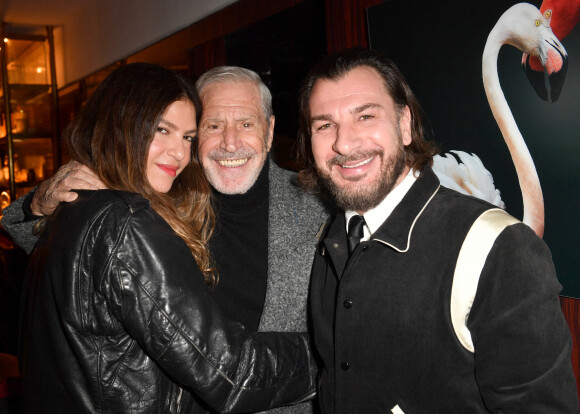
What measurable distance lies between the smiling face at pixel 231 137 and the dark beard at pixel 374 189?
614 millimetres

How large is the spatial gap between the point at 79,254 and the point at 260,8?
1.99 metres

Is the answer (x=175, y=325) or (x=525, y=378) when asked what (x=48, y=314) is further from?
(x=525, y=378)

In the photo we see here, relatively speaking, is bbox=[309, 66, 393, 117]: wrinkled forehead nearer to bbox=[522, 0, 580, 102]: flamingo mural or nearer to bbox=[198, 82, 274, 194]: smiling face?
bbox=[522, 0, 580, 102]: flamingo mural

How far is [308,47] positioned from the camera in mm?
2311

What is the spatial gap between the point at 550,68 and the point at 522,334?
2.70ft

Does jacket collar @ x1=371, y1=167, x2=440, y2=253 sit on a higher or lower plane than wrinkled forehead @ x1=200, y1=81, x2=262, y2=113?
lower

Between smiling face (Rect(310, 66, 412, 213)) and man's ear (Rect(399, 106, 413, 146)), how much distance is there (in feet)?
0.12

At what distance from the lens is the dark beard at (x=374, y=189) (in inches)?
46.0

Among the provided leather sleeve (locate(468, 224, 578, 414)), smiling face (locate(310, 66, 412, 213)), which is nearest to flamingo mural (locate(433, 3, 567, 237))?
smiling face (locate(310, 66, 412, 213))

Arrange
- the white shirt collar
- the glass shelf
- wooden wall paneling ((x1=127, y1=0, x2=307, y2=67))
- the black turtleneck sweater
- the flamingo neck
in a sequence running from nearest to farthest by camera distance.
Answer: the white shirt collar
the flamingo neck
the black turtleneck sweater
wooden wall paneling ((x1=127, y1=0, x2=307, y2=67))
the glass shelf

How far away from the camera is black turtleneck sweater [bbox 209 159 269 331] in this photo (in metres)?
1.68

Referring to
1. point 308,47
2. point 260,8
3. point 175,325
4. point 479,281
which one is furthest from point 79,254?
point 260,8

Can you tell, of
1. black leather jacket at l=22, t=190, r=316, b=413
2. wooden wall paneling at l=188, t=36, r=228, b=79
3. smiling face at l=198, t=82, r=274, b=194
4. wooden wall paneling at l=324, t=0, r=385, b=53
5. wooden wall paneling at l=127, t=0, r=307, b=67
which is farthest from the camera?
wooden wall paneling at l=188, t=36, r=228, b=79

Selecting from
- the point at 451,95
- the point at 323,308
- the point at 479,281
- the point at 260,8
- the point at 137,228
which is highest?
the point at 260,8
